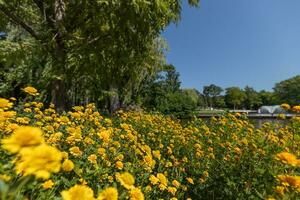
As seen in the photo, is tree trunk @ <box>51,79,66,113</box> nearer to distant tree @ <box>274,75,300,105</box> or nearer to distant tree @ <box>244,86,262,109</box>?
distant tree @ <box>274,75,300,105</box>

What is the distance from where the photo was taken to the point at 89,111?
446cm

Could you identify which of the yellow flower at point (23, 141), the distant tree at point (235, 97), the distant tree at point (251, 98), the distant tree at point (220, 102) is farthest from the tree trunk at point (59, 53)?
the distant tree at point (220, 102)

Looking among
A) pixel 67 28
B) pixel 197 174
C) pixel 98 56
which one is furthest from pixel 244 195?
pixel 67 28

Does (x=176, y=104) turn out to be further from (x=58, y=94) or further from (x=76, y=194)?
(x=76, y=194)

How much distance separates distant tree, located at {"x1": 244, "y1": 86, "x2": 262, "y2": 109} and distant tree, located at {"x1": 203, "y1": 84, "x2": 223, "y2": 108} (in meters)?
11.3

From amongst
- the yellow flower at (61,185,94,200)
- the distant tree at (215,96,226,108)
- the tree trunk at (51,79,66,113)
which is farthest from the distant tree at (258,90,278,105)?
the yellow flower at (61,185,94,200)

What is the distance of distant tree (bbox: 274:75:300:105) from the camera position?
9203 centimetres

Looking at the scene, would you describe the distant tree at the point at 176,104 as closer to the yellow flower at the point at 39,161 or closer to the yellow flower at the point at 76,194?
the yellow flower at the point at 76,194

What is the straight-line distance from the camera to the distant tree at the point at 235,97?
3711 inches

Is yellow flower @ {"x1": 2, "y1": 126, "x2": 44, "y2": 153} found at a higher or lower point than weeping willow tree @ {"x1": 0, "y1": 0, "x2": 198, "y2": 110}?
lower

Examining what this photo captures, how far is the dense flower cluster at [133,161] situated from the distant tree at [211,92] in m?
105

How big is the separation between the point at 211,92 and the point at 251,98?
15779mm

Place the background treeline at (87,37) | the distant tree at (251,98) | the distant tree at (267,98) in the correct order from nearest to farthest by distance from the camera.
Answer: the background treeline at (87,37) → the distant tree at (251,98) → the distant tree at (267,98)

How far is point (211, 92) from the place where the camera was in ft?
363
